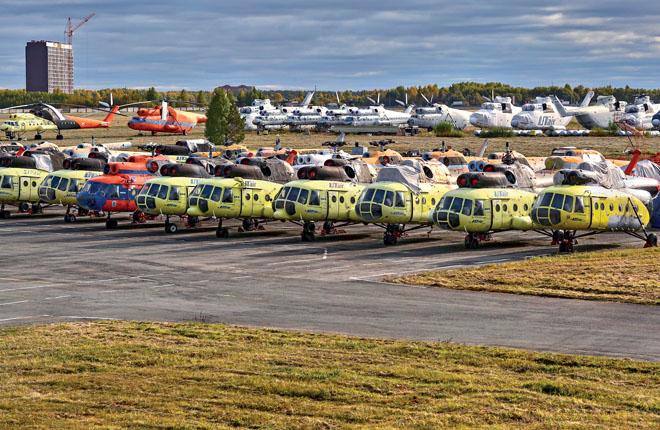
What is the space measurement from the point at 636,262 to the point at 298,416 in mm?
20686

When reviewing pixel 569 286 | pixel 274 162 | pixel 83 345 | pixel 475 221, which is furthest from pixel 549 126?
pixel 83 345

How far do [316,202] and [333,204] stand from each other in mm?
759

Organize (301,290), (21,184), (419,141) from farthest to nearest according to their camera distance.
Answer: (419,141), (21,184), (301,290)

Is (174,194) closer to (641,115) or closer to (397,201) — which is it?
(397,201)

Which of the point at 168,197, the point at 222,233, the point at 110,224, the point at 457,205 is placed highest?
the point at 457,205

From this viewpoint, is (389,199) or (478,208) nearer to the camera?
(478,208)

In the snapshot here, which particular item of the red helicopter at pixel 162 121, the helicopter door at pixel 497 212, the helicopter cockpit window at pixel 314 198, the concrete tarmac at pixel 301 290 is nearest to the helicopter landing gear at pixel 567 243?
the concrete tarmac at pixel 301 290

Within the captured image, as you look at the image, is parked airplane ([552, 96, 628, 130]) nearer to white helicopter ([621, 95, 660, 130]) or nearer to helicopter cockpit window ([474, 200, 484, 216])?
white helicopter ([621, 95, 660, 130])

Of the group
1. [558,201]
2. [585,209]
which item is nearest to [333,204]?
[558,201]

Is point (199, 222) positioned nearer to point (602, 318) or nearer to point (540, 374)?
point (602, 318)

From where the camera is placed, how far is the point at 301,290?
30938 mm

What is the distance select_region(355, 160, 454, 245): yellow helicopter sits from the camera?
42219 millimetres

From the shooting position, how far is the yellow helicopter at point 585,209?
127 feet

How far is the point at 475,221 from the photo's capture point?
4000 cm
